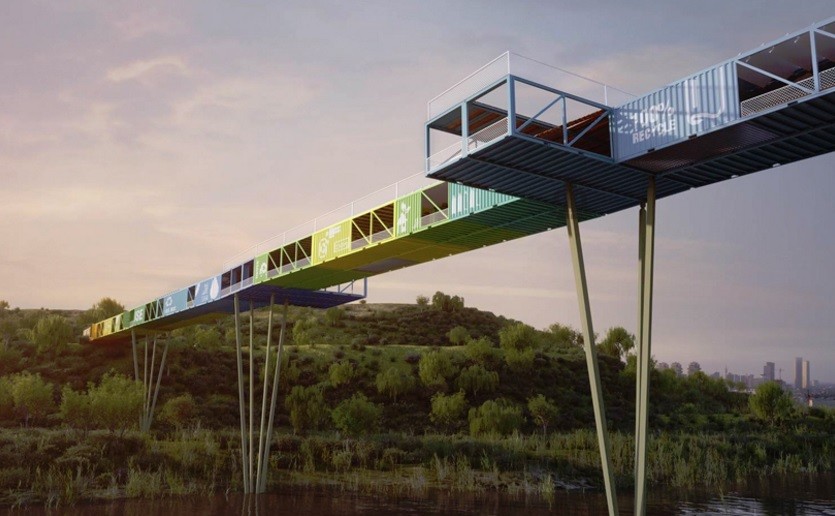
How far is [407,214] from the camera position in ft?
87.3

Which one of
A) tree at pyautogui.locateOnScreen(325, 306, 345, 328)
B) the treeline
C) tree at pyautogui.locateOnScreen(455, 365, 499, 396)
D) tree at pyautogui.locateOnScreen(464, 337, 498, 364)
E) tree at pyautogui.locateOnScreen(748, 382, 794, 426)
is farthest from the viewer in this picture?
tree at pyautogui.locateOnScreen(325, 306, 345, 328)

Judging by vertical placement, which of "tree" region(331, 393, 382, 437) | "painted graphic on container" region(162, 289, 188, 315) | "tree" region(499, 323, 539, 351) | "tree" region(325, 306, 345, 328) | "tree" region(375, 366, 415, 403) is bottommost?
"tree" region(331, 393, 382, 437)

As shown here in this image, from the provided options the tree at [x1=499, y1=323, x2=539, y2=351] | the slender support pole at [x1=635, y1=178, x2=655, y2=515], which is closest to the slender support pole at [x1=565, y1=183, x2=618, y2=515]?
the slender support pole at [x1=635, y1=178, x2=655, y2=515]

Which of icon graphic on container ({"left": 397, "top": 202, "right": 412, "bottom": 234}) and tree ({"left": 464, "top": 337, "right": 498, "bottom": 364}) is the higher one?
icon graphic on container ({"left": 397, "top": 202, "right": 412, "bottom": 234})

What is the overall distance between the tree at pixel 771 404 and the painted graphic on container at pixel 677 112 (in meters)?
62.3

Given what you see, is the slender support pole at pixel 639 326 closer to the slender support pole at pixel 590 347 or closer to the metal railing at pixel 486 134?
the slender support pole at pixel 590 347

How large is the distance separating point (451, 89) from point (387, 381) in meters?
55.9

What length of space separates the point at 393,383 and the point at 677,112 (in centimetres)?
5843

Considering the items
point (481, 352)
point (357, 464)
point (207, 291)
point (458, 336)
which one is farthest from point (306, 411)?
point (458, 336)

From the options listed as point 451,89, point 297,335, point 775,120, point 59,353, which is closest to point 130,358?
point 59,353

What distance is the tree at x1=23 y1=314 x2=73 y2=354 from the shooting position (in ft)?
250

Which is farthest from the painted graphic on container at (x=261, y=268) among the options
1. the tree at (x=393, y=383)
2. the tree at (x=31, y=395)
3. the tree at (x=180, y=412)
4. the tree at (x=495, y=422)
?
the tree at (x=393, y=383)

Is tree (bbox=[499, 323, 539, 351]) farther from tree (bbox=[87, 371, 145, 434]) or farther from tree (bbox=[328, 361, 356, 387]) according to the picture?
tree (bbox=[87, 371, 145, 434])

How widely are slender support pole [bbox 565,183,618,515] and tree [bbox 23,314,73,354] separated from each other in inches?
2850
